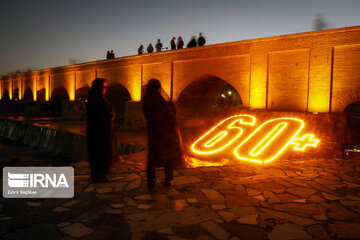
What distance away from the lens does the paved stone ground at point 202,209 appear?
271 centimetres

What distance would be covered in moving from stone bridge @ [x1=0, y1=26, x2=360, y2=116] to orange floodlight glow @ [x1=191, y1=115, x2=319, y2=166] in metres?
1.08

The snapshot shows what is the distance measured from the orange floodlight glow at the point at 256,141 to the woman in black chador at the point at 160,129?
3330 millimetres

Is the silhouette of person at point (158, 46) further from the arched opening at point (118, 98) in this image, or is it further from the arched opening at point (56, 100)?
the arched opening at point (56, 100)

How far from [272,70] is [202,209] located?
8.47m

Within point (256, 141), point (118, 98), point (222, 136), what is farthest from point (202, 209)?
point (118, 98)

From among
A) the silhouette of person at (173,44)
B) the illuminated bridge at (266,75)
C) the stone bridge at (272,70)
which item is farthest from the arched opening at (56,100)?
the silhouette of person at (173,44)

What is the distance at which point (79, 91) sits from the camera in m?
21.3

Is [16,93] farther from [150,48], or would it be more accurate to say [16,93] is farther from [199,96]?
[199,96]

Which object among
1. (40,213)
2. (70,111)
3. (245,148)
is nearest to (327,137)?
(245,148)

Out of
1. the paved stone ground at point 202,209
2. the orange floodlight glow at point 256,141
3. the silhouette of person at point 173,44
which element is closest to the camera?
the paved stone ground at point 202,209

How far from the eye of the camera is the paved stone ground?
2715mm

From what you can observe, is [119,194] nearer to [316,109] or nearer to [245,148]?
[245,148]

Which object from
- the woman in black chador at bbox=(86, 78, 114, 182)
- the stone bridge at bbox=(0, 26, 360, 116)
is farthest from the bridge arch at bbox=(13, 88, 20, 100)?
the woman in black chador at bbox=(86, 78, 114, 182)

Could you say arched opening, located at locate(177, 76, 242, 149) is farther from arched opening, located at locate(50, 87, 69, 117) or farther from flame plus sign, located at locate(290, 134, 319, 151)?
arched opening, located at locate(50, 87, 69, 117)
